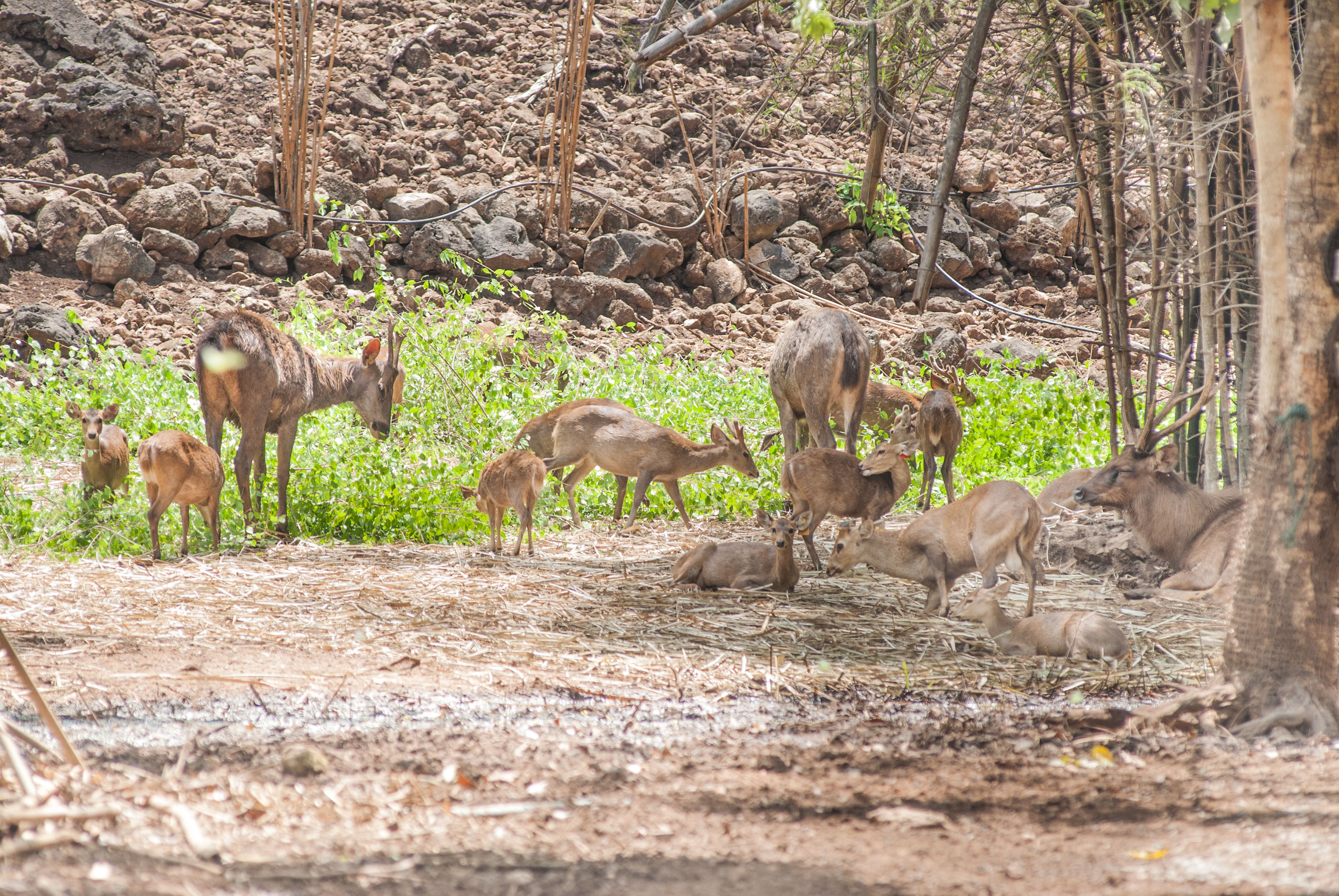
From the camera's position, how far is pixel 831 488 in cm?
688

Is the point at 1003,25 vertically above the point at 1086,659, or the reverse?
the point at 1003,25

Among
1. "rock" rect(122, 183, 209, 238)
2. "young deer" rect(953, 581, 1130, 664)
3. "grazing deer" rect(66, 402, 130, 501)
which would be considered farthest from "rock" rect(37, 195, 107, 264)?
"young deer" rect(953, 581, 1130, 664)

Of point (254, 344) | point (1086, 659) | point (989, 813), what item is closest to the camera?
point (989, 813)

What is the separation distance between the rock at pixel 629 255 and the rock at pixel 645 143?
2.12 metres

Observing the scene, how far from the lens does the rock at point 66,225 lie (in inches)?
512

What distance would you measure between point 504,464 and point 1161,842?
16.2 ft

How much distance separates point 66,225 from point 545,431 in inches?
316

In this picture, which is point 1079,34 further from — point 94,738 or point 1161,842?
point 94,738

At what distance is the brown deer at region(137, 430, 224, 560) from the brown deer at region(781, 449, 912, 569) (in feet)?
11.5

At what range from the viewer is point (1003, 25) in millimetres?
15938

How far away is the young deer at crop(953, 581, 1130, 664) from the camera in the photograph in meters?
4.61

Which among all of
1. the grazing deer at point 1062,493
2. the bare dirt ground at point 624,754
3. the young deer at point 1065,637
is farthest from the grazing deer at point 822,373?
the young deer at point 1065,637

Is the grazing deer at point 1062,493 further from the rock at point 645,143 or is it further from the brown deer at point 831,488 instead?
the rock at point 645,143

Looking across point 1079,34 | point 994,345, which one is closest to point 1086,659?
point 1079,34
